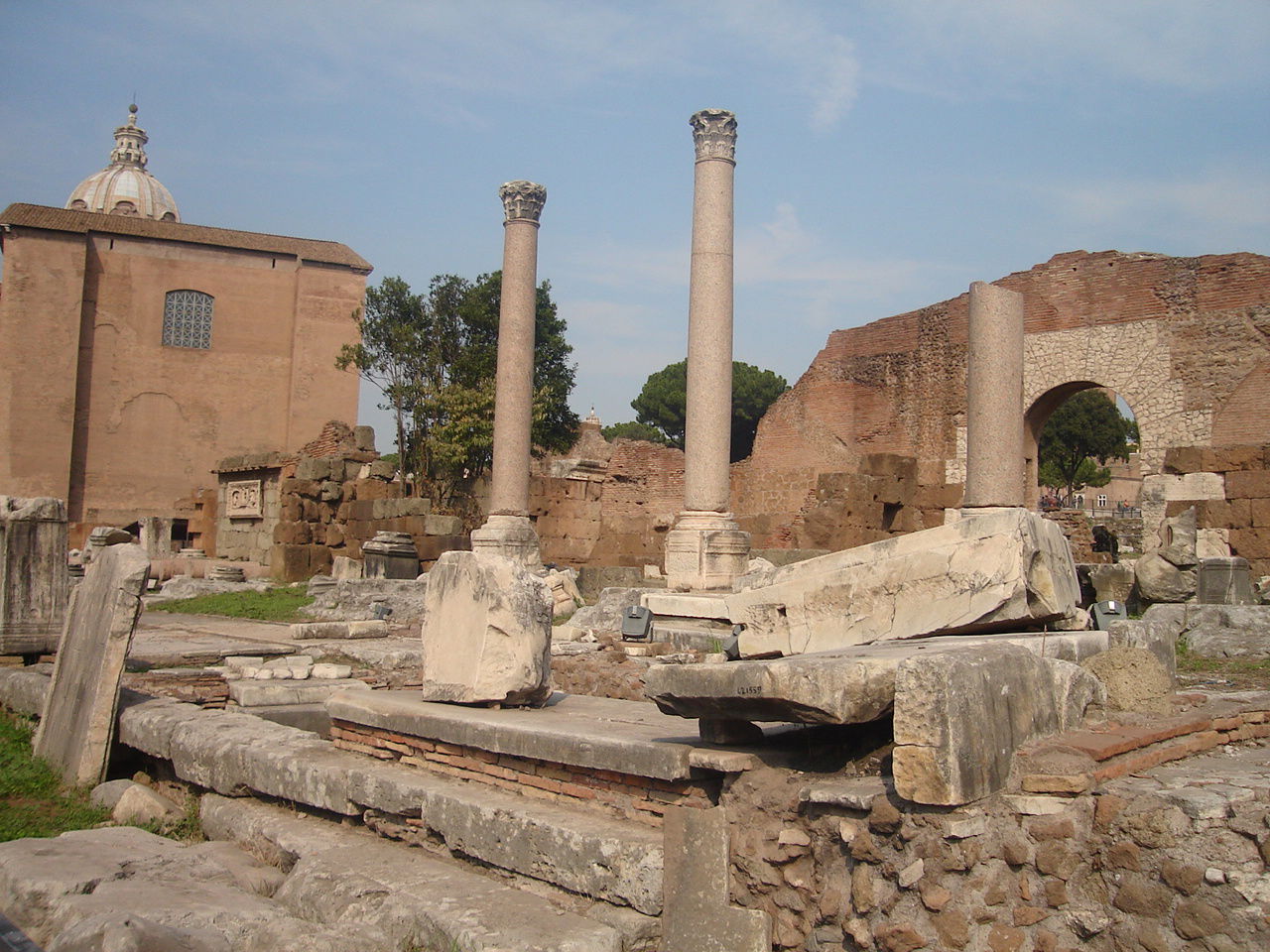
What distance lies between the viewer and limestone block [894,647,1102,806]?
117 inches

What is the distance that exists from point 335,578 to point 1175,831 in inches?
647

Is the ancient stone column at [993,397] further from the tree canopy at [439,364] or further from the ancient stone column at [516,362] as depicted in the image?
the tree canopy at [439,364]

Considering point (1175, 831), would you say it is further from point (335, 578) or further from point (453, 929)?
point (335, 578)

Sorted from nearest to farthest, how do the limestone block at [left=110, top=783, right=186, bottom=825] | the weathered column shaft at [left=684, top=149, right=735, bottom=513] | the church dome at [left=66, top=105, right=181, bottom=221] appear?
the limestone block at [left=110, top=783, right=186, bottom=825] → the weathered column shaft at [left=684, top=149, right=735, bottom=513] → the church dome at [left=66, top=105, right=181, bottom=221]

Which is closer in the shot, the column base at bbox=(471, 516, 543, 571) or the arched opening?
the column base at bbox=(471, 516, 543, 571)

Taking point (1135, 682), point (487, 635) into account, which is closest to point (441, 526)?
point (487, 635)

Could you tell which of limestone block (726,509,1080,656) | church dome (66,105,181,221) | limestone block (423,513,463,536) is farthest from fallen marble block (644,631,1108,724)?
church dome (66,105,181,221)

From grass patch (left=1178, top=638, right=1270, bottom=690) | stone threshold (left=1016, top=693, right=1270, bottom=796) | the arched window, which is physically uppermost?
the arched window

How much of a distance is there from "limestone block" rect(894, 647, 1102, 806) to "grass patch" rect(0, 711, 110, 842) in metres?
3.89

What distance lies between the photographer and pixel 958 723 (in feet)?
9.89

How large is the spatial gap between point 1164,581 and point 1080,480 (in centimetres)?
3934

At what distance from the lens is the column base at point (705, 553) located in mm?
11711

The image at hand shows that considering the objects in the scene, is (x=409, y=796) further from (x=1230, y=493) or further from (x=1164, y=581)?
(x=1230, y=493)

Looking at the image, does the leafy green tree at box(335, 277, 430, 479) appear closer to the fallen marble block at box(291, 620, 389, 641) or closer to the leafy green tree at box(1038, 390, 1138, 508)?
the fallen marble block at box(291, 620, 389, 641)
